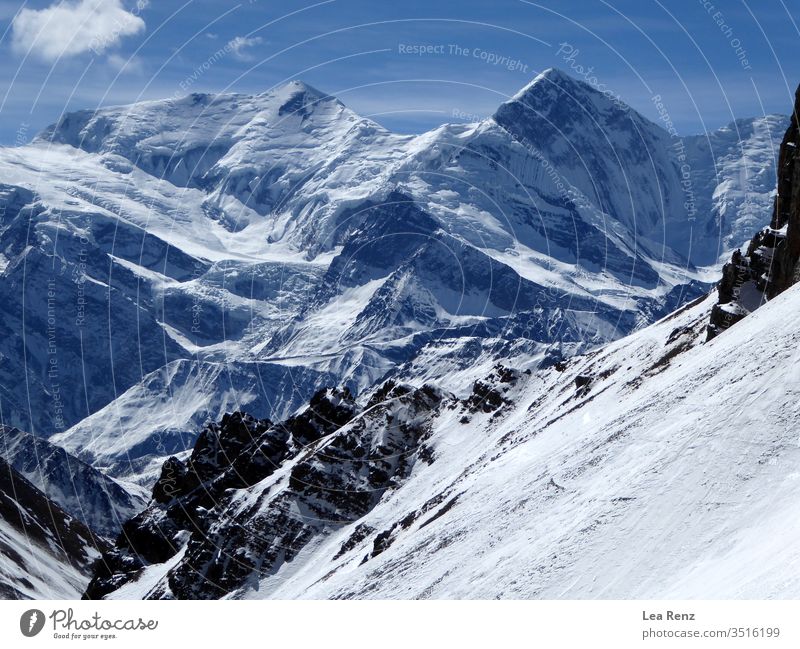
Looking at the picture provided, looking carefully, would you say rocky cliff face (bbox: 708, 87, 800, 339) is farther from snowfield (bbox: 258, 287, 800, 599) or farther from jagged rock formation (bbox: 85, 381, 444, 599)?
jagged rock formation (bbox: 85, 381, 444, 599)

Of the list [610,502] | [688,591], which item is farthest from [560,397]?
[688,591]

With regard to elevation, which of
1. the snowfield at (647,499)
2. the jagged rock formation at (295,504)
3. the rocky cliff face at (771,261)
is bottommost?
the jagged rock formation at (295,504)

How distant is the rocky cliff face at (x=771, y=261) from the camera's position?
120688mm

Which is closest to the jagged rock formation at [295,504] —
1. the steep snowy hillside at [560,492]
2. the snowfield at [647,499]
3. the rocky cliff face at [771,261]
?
the steep snowy hillside at [560,492]

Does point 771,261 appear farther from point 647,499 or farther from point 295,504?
point 295,504

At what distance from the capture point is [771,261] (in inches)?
4843

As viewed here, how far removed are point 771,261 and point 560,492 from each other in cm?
3714

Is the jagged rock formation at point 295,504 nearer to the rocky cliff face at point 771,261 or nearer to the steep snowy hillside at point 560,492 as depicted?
the steep snowy hillside at point 560,492

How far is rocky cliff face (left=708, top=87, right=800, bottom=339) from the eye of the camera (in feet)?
396

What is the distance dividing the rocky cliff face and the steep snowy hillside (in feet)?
17.5

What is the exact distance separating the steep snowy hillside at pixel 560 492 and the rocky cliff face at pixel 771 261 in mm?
5320
